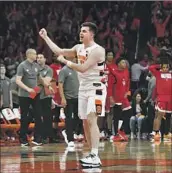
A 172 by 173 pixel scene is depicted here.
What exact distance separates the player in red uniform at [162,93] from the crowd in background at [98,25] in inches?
221

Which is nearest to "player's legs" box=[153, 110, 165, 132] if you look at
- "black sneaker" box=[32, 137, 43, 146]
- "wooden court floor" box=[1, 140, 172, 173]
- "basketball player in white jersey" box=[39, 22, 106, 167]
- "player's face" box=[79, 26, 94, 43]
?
"black sneaker" box=[32, 137, 43, 146]

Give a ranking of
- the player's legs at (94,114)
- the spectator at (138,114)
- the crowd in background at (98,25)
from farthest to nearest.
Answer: the crowd in background at (98,25) < the spectator at (138,114) < the player's legs at (94,114)

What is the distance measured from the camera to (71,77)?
16.0 meters

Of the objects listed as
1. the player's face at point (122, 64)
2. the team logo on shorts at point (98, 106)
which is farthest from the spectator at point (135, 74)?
the team logo on shorts at point (98, 106)

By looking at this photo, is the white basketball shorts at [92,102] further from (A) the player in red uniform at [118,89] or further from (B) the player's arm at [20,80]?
(A) the player in red uniform at [118,89]

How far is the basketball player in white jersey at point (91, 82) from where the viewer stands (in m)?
10.8

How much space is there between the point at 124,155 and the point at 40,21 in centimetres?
1473

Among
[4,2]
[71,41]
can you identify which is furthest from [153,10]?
[4,2]

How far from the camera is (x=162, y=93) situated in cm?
1847

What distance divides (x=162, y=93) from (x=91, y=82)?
7689mm

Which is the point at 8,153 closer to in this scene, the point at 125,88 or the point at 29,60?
the point at 29,60

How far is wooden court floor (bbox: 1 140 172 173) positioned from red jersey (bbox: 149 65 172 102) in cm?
434

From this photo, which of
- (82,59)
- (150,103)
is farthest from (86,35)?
(150,103)

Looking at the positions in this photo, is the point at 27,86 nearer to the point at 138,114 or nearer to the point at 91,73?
the point at 91,73
